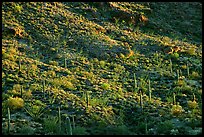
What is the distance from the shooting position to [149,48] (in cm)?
2945

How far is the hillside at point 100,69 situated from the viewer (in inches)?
686

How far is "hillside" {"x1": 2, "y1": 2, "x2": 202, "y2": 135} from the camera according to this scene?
57.2 ft

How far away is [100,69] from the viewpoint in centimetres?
2478

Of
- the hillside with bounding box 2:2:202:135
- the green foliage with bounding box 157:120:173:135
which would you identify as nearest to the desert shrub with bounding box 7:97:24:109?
the hillside with bounding box 2:2:202:135

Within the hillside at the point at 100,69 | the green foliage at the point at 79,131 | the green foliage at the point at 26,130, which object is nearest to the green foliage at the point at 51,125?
the hillside at the point at 100,69

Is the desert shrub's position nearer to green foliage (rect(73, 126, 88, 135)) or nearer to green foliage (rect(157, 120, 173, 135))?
green foliage (rect(73, 126, 88, 135))

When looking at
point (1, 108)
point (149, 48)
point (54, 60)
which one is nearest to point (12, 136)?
point (1, 108)

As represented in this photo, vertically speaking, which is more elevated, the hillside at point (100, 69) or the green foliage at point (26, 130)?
the hillside at point (100, 69)

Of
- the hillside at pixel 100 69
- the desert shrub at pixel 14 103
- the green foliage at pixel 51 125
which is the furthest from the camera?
the desert shrub at pixel 14 103

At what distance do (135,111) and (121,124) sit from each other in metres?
1.86

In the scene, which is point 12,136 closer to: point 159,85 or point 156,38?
point 159,85

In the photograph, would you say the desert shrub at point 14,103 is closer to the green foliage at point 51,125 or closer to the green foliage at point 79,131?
the green foliage at point 51,125

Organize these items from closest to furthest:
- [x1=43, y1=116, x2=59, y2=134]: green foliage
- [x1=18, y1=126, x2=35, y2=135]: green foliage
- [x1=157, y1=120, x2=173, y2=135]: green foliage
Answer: [x1=18, y1=126, x2=35, y2=135]: green foliage < [x1=43, y1=116, x2=59, y2=134]: green foliage < [x1=157, y1=120, x2=173, y2=135]: green foliage

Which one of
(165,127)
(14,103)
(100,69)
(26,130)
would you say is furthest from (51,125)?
(100,69)
